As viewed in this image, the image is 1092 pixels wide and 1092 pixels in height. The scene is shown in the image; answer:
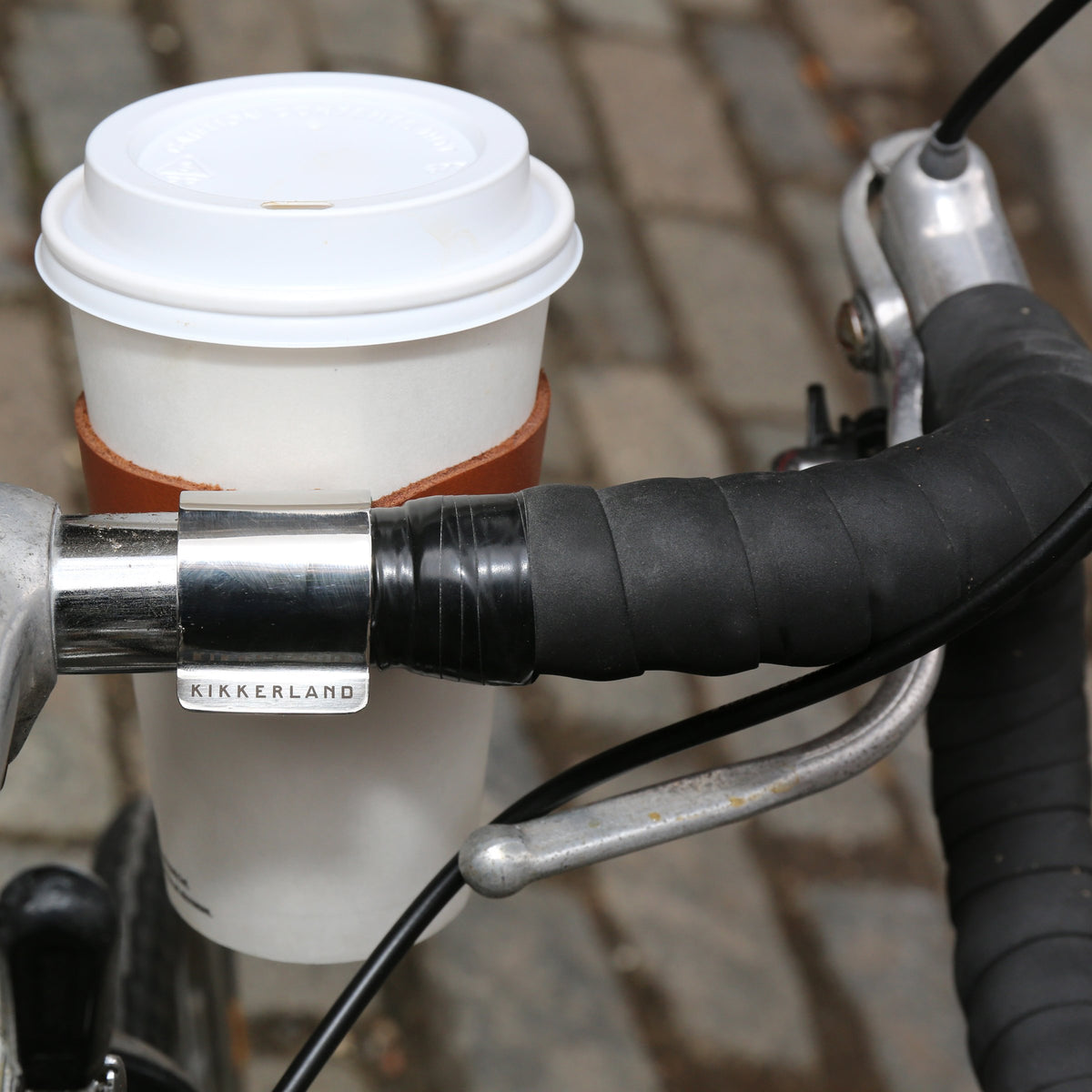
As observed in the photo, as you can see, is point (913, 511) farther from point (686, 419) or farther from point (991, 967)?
point (686, 419)

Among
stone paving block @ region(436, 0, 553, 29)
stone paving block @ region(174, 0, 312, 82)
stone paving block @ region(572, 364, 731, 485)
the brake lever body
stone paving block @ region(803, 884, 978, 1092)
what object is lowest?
stone paving block @ region(803, 884, 978, 1092)

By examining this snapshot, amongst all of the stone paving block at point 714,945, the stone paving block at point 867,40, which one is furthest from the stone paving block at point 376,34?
the stone paving block at point 714,945

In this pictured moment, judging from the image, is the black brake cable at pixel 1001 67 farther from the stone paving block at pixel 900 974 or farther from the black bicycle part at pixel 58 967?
the stone paving block at pixel 900 974

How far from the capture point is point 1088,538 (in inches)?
15.1

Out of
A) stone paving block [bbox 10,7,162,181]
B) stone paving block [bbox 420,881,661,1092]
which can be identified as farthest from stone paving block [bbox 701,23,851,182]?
stone paving block [bbox 420,881,661,1092]

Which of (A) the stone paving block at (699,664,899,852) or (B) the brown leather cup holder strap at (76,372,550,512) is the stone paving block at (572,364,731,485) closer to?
(A) the stone paving block at (699,664,899,852)

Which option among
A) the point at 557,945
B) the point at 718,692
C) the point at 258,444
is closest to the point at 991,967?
the point at 258,444

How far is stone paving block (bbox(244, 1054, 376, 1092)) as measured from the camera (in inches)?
41.7

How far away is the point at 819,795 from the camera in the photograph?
1.32 m

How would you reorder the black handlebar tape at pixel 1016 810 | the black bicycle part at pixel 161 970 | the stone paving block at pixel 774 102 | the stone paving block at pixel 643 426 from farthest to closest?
the stone paving block at pixel 774 102, the stone paving block at pixel 643 426, the black bicycle part at pixel 161 970, the black handlebar tape at pixel 1016 810

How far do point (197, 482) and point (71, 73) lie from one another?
153 centimetres

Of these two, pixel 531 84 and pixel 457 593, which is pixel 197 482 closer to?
pixel 457 593

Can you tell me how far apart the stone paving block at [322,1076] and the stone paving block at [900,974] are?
0.44 metres

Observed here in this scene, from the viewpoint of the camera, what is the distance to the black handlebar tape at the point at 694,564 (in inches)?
13.2
